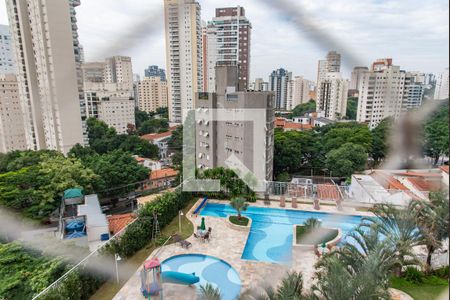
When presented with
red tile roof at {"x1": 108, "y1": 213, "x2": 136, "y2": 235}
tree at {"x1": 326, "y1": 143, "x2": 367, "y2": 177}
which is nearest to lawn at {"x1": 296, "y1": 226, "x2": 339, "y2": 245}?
red tile roof at {"x1": 108, "y1": 213, "x2": 136, "y2": 235}

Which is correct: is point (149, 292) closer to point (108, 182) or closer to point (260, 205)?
point (260, 205)

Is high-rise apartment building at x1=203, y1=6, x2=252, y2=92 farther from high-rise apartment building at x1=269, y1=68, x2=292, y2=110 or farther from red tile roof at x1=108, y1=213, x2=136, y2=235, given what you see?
→ red tile roof at x1=108, y1=213, x2=136, y2=235

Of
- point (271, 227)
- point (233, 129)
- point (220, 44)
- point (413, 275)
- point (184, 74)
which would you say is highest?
point (220, 44)

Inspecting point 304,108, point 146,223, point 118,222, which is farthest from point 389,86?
point 304,108

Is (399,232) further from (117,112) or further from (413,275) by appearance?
(117,112)

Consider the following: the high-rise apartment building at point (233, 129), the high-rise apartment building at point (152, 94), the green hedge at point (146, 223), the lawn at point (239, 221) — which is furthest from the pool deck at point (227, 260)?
the high-rise apartment building at point (152, 94)

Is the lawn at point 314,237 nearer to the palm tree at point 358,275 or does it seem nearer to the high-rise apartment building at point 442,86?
the palm tree at point 358,275
